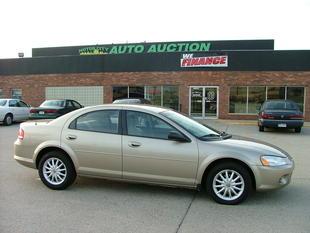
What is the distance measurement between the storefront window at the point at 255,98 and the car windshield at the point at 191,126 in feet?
57.3

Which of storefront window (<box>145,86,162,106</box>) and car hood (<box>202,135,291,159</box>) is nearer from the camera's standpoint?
car hood (<box>202,135,291,159</box>)

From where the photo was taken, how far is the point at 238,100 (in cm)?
2334

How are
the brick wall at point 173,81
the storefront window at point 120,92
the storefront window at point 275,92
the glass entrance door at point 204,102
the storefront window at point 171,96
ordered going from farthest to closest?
1. the storefront window at point 120,92
2. the storefront window at point 171,96
3. the glass entrance door at point 204,102
4. the storefront window at point 275,92
5. the brick wall at point 173,81

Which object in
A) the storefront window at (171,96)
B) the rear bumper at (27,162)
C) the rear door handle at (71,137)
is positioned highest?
the storefront window at (171,96)

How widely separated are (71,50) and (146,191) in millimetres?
29179

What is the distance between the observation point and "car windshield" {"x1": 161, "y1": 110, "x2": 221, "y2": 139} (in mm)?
5884

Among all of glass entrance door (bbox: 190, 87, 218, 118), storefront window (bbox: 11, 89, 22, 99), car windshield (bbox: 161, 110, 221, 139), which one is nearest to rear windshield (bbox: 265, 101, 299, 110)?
glass entrance door (bbox: 190, 87, 218, 118)

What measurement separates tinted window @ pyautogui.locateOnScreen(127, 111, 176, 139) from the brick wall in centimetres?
1786

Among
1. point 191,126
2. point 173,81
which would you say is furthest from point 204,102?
point 191,126

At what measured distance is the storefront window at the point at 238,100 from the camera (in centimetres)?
2323

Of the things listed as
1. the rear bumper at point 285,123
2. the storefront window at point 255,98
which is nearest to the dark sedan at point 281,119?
the rear bumper at point 285,123

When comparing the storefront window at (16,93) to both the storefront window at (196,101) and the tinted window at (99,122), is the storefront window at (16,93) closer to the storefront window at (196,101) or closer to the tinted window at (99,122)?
the storefront window at (196,101)

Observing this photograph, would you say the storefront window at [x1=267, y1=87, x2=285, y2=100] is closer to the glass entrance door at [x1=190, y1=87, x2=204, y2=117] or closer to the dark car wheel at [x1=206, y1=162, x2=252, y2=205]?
the glass entrance door at [x1=190, y1=87, x2=204, y2=117]

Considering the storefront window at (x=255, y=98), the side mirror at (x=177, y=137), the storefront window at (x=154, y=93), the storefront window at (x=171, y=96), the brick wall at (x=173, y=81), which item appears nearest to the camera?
the side mirror at (x=177, y=137)
